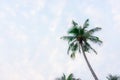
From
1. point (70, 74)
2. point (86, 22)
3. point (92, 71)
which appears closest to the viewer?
point (92, 71)

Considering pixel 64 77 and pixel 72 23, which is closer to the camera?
pixel 72 23

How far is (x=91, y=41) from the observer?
4659cm

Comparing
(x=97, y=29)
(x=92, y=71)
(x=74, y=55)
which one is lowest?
(x=92, y=71)

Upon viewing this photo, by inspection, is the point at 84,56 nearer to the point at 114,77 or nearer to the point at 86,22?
the point at 86,22

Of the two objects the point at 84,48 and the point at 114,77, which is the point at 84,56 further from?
the point at 114,77

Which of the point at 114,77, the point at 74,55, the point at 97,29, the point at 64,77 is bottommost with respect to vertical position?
the point at 74,55

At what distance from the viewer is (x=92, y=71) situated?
4459 cm

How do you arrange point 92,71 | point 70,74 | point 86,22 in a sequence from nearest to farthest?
point 92,71
point 86,22
point 70,74

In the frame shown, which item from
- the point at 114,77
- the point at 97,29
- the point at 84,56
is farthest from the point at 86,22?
the point at 114,77

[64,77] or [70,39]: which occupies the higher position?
[64,77]

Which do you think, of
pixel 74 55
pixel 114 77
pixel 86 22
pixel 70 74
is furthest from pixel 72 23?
pixel 114 77

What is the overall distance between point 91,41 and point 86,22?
12.2 ft

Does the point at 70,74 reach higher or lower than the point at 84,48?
higher

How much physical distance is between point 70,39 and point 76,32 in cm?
161
